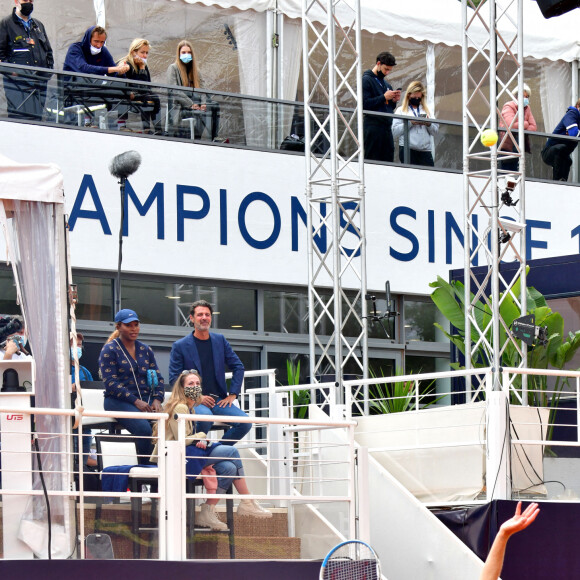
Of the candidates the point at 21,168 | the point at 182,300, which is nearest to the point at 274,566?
the point at 21,168

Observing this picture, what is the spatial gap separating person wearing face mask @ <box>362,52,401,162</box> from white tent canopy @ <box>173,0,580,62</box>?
145 centimetres

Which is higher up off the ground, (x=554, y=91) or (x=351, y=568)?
(x=554, y=91)

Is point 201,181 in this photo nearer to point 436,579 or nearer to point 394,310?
point 394,310

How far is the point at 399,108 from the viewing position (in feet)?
54.9

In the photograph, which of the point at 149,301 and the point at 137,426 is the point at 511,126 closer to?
the point at 149,301

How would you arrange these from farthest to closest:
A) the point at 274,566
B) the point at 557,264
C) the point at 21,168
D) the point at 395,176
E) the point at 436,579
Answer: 1. the point at 395,176
2. the point at 557,264
3. the point at 436,579
4. the point at 274,566
5. the point at 21,168

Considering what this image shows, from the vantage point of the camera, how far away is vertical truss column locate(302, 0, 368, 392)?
43.5ft

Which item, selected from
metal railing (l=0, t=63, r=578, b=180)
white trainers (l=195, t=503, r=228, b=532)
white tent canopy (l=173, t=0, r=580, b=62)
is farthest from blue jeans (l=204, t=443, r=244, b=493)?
white tent canopy (l=173, t=0, r=580, b=62)

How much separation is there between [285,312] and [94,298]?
8.63 feet

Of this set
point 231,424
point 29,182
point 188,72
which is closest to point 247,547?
point 231,424

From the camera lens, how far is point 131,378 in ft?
31.3

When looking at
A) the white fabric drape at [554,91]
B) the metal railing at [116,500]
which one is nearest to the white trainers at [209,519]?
the metal railing at [116,500]

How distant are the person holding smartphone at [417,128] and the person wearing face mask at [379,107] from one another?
0.49ft

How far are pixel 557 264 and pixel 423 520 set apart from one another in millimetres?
5436
